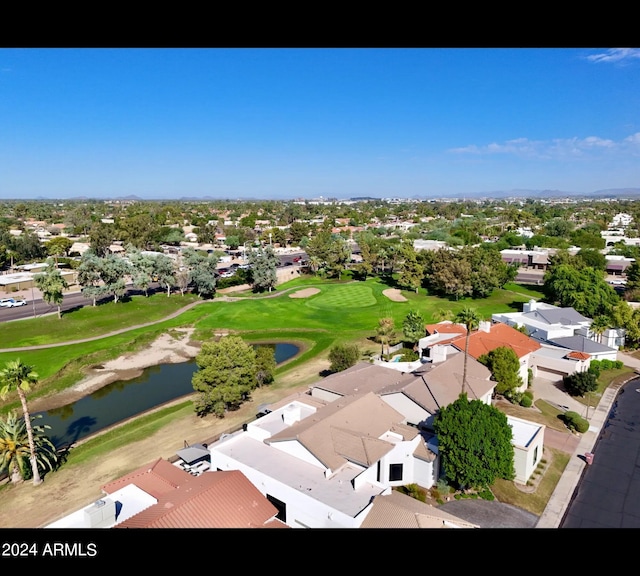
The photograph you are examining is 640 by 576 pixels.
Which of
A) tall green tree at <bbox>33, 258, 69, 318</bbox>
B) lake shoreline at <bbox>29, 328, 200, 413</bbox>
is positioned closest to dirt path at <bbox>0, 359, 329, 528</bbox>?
lake shoreline at <bbox>29, 328, 200, 413</bbox>

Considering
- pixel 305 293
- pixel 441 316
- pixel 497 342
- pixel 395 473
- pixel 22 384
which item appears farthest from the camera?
pixel 305 293

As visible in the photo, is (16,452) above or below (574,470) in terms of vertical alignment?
above

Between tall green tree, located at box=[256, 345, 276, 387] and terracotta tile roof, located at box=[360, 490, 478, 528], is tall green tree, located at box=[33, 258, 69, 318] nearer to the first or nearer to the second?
tall green tree, located at box=[256, 345, 276, 387]

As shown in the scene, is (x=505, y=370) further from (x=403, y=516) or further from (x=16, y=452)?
(x=16, y=452)

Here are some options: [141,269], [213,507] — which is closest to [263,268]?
[141,269]

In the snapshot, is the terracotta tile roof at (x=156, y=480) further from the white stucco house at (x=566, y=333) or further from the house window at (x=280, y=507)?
the white stucco house at (x=566, y=333)

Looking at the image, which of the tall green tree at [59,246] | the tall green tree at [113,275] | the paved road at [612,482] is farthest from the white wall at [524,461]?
the tall green tree at [59,246]
